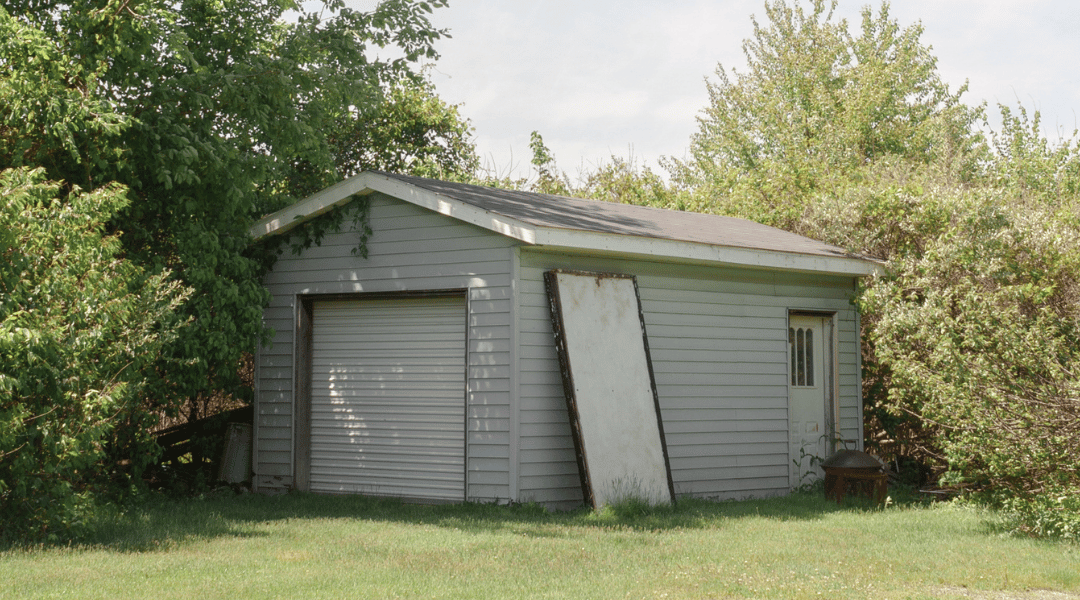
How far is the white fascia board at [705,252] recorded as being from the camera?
428 inches

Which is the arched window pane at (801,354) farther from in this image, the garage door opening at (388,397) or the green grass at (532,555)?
the garage door opening at (388,397)

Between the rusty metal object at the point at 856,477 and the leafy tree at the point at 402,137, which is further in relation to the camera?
the leafy tree at the point at 402,137

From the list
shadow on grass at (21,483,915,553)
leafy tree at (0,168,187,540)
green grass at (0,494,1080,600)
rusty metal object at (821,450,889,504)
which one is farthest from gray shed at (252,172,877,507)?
leafy tree at (0,168,187,540)

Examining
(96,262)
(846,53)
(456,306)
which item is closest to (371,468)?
(456,306)

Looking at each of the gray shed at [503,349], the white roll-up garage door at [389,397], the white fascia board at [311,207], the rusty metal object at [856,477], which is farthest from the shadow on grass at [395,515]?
the white fascia board at [311,207]

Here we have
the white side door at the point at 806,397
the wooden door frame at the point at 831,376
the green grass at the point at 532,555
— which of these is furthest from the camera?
the wooden door frame at the point at 831,376

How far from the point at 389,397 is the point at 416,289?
134cm

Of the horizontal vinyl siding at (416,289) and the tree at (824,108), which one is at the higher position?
the tree at (824,108)

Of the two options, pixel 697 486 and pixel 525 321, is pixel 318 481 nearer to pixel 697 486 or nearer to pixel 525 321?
pixel 525 321

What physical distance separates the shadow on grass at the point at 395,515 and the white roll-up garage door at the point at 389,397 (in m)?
0.41

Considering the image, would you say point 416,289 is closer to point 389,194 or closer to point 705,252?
point 389,194

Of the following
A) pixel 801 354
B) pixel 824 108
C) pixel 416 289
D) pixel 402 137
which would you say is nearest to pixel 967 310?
pixel 801 354

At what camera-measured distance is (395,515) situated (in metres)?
10.8

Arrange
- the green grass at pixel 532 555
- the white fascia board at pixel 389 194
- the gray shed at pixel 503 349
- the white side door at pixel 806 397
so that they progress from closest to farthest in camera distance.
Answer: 1. the green grass at pixel 532 555
2. the white fascia board at pixel 389 194
3. the gray shed at pixel 503 349
4. the white side door at pixel 806 397
